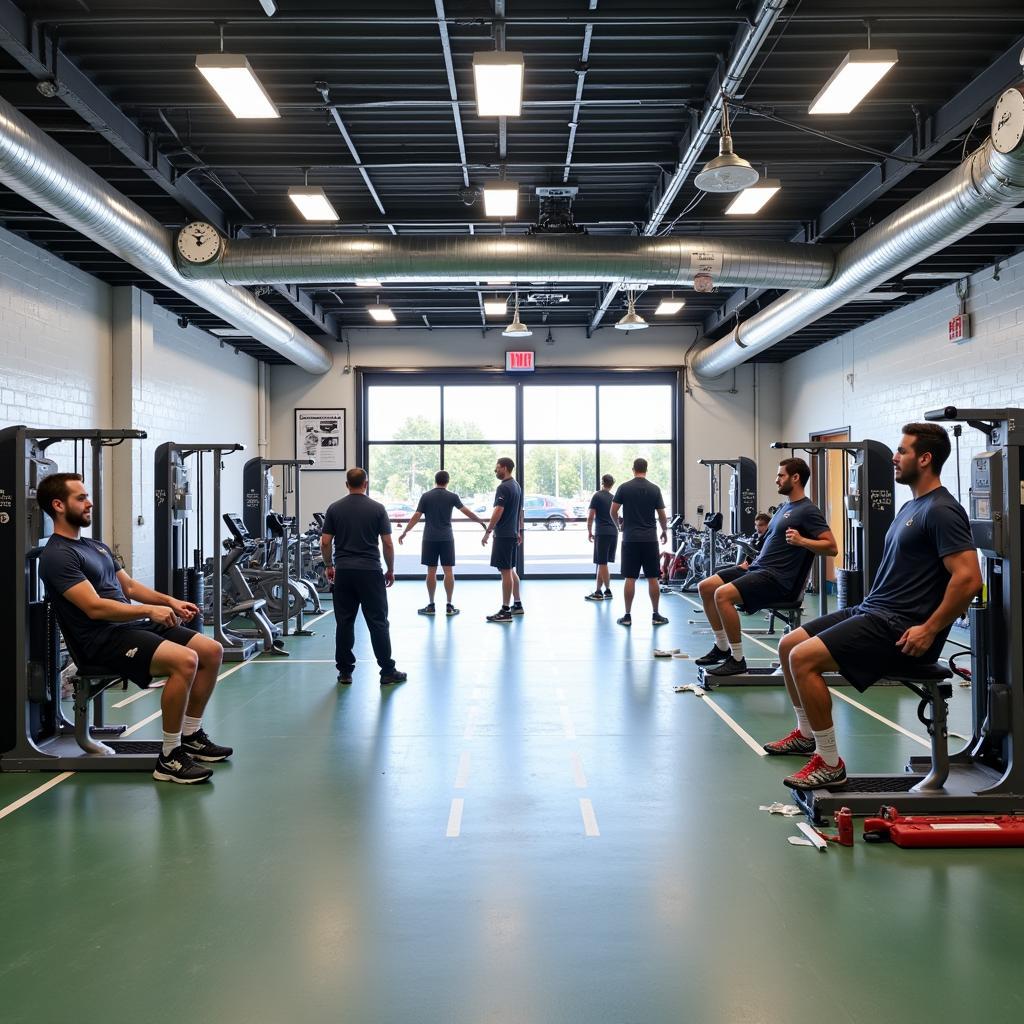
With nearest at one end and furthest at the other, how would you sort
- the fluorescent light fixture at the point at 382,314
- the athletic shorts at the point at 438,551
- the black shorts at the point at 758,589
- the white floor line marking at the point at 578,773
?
the white floor line marking at the point at 578,773 → the black shorts at the point at 758,589 → the athletic shorts at the point at 438,551 → the fluorescent light fixture at the point at 382,314

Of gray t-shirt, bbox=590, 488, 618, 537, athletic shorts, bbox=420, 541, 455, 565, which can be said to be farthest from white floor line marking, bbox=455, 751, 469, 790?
gray t-shirt, bbox=590, 488, 618, 537

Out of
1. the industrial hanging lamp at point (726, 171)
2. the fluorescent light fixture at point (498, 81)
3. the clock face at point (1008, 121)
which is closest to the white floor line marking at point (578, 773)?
the industrial hanging lamp at point (726, 171)

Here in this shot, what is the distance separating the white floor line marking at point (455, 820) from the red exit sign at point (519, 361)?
11.1 metres

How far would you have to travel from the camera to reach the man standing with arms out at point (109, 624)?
4168mm

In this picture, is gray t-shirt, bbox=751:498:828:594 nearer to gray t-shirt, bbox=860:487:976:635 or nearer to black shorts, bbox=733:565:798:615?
black shorts, bbox=733:565:798:615

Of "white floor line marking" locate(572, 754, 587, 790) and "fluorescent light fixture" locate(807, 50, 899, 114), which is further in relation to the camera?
"fluorescent light fixture" locate(807, 50, 899, 114)

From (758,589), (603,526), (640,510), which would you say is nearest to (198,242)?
(640,510)

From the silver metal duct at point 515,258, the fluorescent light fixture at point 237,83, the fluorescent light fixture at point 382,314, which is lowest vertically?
the silver metal duct at point 515,258

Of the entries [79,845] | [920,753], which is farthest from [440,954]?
[920,753]

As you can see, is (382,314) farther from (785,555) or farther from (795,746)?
(795,746)

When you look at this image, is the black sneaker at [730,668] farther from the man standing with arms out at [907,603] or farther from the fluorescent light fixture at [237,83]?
the fluorescent light fixture at [237,83]

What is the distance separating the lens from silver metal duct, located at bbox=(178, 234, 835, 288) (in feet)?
25.3

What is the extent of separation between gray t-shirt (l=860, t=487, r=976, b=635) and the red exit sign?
36.2 feet

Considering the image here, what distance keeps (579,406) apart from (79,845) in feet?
39.3
